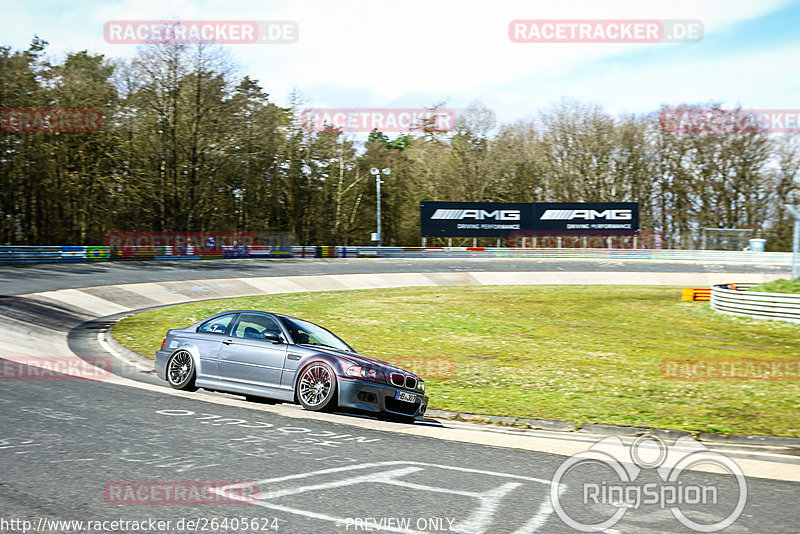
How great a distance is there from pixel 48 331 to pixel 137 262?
23.1m

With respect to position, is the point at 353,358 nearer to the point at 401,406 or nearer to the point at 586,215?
the point at 401,406

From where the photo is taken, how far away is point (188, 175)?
5481cm

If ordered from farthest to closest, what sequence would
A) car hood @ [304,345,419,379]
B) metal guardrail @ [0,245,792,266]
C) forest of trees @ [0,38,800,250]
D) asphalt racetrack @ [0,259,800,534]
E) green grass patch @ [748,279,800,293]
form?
forest of trees @ [0,38,800,250], metal guardrail @ [0,245,792,266], green grass patch @ [748,279,800,293], car hood @ [304,345,419,379], asphalt racetrack @ [0,259,800,534]

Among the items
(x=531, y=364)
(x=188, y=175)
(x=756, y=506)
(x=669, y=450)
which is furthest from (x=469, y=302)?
(x=188, y=175)

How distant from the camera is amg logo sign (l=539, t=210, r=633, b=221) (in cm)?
5962

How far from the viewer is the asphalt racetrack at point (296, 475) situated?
540cm

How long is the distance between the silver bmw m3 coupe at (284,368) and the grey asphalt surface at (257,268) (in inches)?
622

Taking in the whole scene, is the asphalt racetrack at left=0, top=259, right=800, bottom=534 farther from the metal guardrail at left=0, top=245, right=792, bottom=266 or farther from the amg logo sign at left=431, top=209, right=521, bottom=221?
the amg logo sign at left=431, top=209, right=521, bottom=221

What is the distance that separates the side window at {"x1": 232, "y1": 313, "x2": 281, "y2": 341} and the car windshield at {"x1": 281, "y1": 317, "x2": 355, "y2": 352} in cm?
20

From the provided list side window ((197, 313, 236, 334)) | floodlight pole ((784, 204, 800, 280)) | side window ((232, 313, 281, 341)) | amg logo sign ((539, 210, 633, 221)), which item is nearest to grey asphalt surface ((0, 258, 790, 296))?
amg logo sign ((539, 210, 633, 221))

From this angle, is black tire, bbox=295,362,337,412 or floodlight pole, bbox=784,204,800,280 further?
floodlight pole, bbox=784,204,800,280

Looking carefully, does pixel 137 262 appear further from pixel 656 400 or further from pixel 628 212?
pixel 628 212

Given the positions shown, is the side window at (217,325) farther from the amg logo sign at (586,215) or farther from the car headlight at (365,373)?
the amg logo sign at (586,215)

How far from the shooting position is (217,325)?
11.6 metres
